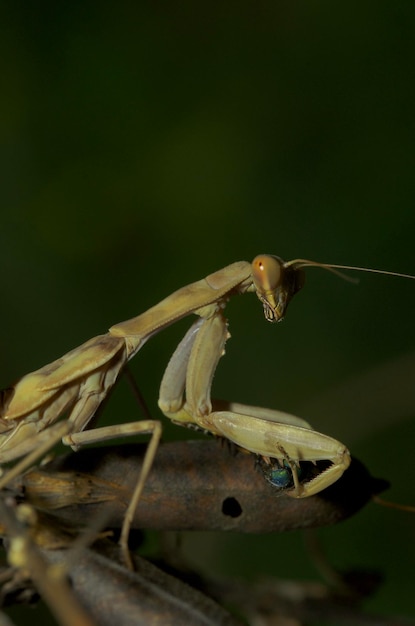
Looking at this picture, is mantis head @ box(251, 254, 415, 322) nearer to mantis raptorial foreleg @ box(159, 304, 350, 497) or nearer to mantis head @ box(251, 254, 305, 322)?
mantis head @ box(251, 254, 305, 322)

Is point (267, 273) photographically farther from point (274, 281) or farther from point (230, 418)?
point (230, 418)

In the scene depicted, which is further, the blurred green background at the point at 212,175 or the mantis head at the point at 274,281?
the blurred green background at the point at 212,175

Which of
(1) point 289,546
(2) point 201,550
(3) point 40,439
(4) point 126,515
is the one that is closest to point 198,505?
(4) point 126,515

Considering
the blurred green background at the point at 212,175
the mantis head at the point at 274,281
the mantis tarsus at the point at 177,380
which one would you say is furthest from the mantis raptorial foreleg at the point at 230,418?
the blurred green background at the point at 212,175

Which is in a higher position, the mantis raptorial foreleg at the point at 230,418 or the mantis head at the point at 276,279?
the mantis head at the point at 276,279

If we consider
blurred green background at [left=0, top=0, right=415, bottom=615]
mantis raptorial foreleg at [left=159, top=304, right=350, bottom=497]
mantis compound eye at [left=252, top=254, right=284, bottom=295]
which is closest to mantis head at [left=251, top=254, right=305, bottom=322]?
mantis compound eye at [left=252, top=254, right=284, bottom=295]

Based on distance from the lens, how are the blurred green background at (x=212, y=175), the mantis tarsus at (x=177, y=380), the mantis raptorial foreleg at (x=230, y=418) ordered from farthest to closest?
the blurred green background at (x=212, y=175) < the mantis tarsus at (x=177, y=380) < the mantis raptorial foreleg at (x=230, y=418)

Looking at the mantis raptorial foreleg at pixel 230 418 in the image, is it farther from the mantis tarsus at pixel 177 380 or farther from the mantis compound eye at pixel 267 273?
the mantis compound eye at pixel 267 273
